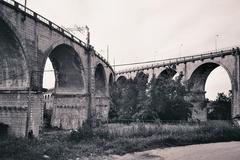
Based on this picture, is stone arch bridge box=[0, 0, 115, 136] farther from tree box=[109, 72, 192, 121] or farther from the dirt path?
tree box=[109, 72, 192, 121]

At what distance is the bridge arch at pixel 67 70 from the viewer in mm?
26047

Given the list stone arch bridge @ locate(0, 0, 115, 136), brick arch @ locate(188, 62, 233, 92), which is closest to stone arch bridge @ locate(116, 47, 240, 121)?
brick arch @ locate(188, 62, 233, 92)

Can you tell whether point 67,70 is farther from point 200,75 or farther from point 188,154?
point 200,75

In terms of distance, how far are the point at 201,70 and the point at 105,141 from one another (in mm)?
21705

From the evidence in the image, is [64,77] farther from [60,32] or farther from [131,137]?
[131,137]

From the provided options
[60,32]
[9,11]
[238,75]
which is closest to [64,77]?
[60,32]

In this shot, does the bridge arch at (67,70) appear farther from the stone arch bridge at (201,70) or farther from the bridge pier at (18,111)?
the stone arch bridge at (201,70)

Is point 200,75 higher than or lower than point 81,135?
higher

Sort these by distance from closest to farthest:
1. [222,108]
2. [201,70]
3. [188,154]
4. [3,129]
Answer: [188,154], [3,129], [201,70], [222,108]

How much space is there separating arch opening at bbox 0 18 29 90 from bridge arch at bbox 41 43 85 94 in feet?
22.5

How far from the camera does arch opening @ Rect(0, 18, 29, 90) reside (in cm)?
1770

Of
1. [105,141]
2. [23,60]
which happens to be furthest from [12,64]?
[105,141]

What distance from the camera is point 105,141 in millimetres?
18297

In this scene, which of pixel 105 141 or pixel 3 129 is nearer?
pixel 105 141
